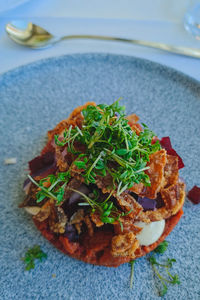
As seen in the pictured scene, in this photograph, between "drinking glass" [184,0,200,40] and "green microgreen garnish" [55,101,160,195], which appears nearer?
"green microgreen garnish" [55,101,160,195]

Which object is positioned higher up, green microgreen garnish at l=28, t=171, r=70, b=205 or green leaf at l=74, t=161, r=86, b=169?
green leaf at l=74, t=161, r=86, b=169

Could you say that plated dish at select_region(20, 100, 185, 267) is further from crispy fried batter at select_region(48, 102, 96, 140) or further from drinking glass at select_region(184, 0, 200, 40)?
drinking glass at select_region(184, 0, 200, 40)

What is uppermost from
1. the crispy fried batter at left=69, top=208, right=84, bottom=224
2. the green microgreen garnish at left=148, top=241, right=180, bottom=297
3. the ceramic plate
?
the ceramic plate

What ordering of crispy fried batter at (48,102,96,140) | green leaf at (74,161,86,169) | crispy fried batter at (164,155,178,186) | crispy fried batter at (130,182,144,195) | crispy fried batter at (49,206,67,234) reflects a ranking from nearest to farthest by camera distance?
green leaf at (74,161,86,169) → crispy fried batter at (130,182,144,195) → crispy fried batter at (49,206,67,234) → crispy fried batter at (164,155,178,186) → crispy fried batter at (48,102,96,140)

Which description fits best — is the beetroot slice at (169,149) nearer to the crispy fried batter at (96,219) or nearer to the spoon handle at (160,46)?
the crispy fried batter at (96,219)

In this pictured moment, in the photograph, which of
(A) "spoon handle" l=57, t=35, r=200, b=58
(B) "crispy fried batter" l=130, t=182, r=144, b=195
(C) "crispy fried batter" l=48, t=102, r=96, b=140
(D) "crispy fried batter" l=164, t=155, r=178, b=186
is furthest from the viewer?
(A) "spoon handle" l=57, t=35, r=200, b=58

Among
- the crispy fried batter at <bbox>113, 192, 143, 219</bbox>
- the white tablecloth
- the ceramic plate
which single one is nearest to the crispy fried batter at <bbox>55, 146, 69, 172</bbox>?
the crispy fried batter at <bbox>113, 192, 143, 219</bbox>
